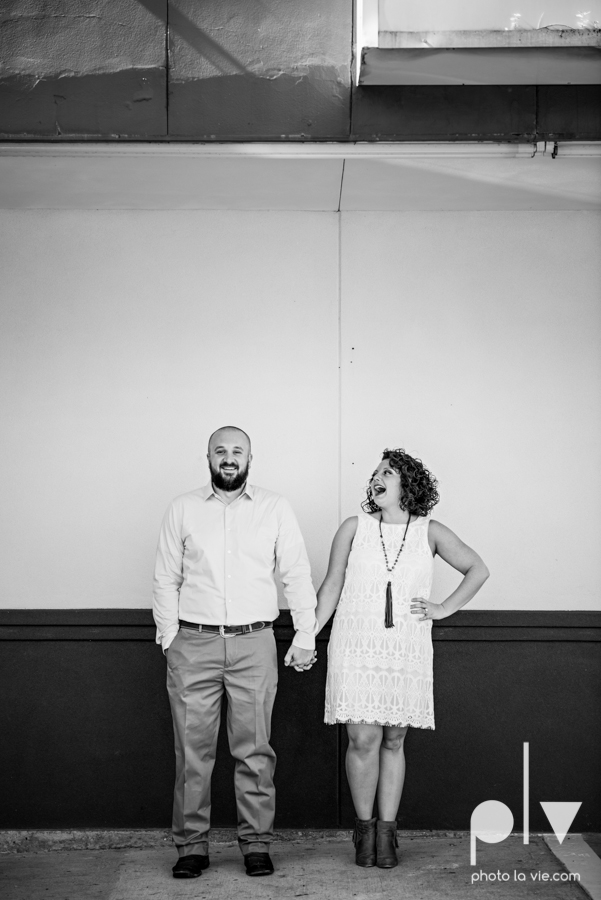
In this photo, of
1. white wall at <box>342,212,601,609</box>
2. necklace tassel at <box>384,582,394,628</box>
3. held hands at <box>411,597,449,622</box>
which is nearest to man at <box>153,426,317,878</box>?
necklace tassel at <box>384,582,394,628</box>

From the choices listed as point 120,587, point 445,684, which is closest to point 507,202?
point 445,684

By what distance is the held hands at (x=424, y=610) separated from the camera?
391cm

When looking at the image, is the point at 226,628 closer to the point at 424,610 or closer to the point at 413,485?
the point at 424,610

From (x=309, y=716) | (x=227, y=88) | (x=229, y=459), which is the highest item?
(x=227, y=88)

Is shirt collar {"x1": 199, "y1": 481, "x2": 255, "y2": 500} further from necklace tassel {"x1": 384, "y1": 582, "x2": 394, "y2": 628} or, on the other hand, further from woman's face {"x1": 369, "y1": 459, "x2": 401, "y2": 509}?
necklace tassel {"x1": 384, "y1": 582, "x2": 394, "y2": 628}

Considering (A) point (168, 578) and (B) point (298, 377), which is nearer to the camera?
(A) point (168, 578)

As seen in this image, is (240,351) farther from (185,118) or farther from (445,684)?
(445,684)

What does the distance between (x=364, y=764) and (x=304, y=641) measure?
58 cm

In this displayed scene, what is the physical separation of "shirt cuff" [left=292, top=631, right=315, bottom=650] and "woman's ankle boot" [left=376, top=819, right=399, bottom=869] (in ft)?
2.72

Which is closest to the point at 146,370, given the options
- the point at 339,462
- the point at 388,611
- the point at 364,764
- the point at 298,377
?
the point at 298,377

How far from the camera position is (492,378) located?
15.1 feet

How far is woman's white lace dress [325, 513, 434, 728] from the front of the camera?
3850 mm

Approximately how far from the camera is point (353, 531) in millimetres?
4016

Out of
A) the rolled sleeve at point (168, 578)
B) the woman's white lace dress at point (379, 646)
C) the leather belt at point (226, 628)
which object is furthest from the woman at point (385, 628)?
the rolled sleeve at point (168, 578)
